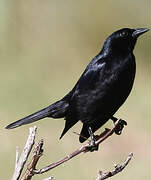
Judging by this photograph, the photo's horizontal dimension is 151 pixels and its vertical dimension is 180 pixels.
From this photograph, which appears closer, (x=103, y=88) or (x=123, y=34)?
(x=103, y=88)

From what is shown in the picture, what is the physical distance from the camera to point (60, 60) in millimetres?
10359

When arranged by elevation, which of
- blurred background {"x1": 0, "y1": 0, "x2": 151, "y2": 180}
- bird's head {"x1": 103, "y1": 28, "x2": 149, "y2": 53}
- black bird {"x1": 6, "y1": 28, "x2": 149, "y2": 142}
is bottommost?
black bird {"x1": 6, "y1": 28, "x2": 149, "y2": 142}

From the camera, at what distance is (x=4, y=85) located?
9.53 meters

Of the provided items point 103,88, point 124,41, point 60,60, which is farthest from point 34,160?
point 60,60

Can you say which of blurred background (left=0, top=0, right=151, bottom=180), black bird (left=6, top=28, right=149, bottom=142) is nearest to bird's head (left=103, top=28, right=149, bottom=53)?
black bird (left=6, top=28, right=149, bottom=142)

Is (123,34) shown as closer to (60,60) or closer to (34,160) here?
(34,160)

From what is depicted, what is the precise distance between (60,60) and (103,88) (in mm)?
5653

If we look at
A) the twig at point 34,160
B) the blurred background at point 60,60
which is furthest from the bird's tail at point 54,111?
the blurred background at point 60,60

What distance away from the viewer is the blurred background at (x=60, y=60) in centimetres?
810

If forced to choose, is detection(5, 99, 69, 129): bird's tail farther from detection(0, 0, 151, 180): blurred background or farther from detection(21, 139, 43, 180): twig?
detection(0, 0, 151, 180): blurred background

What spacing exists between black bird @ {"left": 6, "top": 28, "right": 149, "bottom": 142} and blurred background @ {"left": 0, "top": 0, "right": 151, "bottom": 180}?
2723 millimetres

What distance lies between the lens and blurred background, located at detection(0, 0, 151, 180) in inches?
319

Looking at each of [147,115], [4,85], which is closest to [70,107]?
[147,115]

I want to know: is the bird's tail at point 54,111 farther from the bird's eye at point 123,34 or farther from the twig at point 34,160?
the twig at point 34,160
